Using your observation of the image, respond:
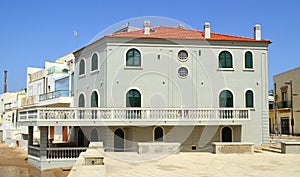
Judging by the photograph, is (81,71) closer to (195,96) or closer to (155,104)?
(155,104)

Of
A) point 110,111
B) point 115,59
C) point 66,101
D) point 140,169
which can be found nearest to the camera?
point 140,169

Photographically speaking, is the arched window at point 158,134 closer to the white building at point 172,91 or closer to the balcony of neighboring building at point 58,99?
the white building at point 172,91

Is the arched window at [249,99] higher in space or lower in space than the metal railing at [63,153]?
higher

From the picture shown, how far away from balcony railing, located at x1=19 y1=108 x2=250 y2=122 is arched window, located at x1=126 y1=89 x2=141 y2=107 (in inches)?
67.3

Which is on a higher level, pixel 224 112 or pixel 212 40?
pixel 212 40

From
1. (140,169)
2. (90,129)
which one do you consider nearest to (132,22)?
Answer: (90,129)

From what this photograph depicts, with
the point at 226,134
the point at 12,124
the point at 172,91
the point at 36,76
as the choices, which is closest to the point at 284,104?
the point at 226,134

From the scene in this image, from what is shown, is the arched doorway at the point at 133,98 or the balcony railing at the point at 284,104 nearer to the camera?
the arched doorway at the point at 133,98

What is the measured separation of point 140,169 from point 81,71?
15728 millimetres

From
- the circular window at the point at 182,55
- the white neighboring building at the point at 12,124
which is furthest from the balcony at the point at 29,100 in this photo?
the circular window at the point at 182,55

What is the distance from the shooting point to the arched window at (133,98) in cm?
2567

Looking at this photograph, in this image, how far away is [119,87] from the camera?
1013 inches

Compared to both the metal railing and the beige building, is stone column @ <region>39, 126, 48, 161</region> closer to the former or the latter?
the metal railing

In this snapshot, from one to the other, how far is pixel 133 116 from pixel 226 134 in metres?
6.39
